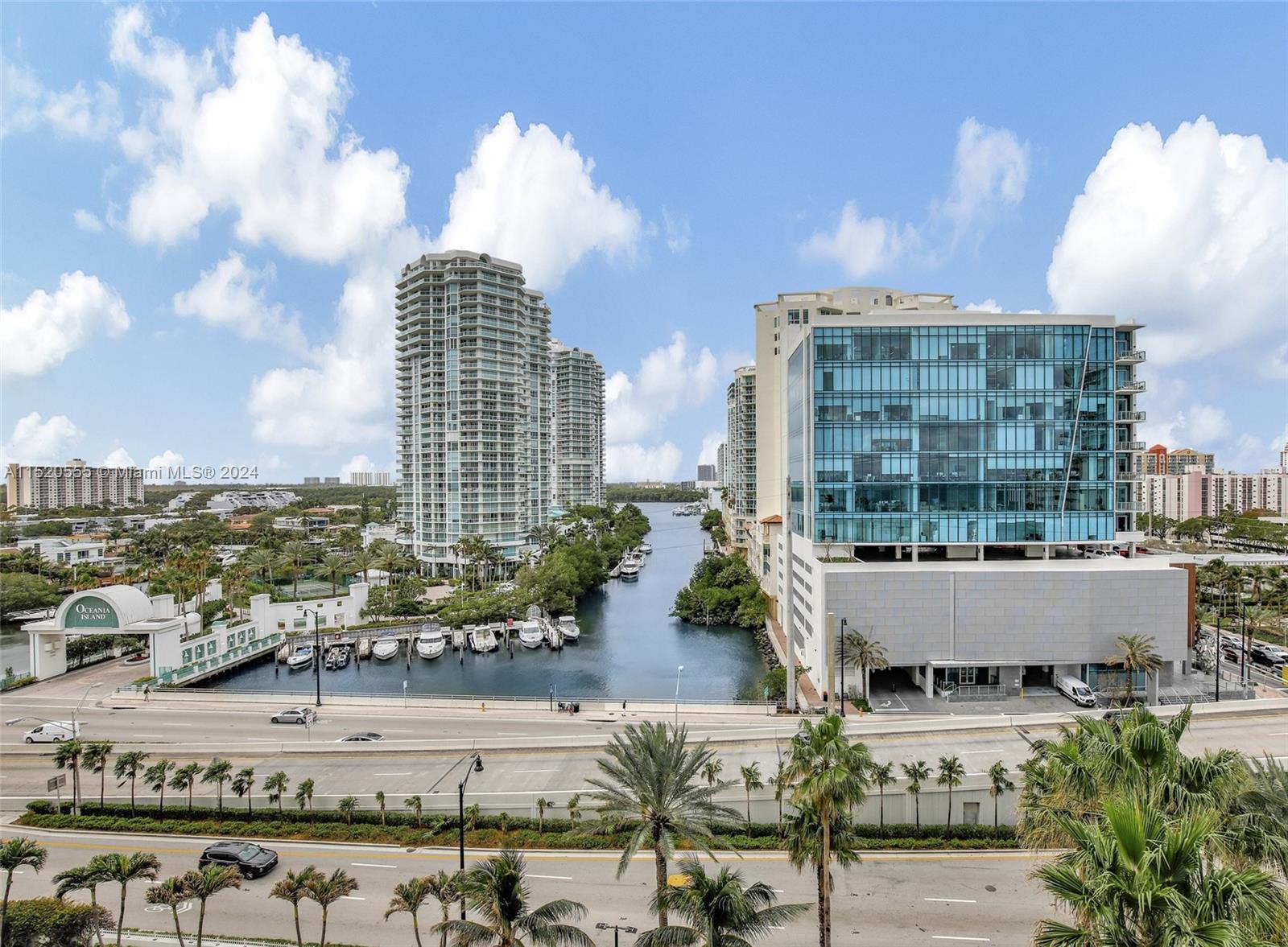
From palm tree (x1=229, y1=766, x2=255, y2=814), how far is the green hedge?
0.47 m

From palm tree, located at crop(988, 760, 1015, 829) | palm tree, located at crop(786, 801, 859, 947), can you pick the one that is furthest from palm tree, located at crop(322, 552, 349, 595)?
palm tree, located at crop(786, 801, 859, 947)

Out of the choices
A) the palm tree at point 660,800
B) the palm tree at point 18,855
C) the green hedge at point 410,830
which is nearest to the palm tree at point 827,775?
the palm tree at point 660,800

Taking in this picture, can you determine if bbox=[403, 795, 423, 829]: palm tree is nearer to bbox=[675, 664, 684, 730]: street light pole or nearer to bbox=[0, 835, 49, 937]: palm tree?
bbox=[0, 835, 49, 937]: palm tree

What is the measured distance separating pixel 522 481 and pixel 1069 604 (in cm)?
7682

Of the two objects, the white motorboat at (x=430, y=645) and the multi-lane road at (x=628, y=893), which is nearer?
the multi-lane road at (x=628, y=893)

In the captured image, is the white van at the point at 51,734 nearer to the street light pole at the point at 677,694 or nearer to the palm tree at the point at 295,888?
the palm tree at the point at 295,888

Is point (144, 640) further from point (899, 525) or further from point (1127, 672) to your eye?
point (1127, 672)

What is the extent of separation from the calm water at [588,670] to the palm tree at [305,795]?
24.7m

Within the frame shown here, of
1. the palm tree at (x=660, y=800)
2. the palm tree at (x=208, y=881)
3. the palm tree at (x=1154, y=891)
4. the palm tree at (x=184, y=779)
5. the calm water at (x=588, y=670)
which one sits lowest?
the calm water at (x=588, y=670)

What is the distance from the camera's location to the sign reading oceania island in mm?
48312

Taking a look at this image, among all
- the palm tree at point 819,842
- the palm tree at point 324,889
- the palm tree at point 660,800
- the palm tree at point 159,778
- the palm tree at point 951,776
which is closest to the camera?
the palm tree at point 819,842

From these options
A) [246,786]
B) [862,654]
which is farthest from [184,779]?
[862,654]

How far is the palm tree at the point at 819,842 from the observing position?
50.4 ft

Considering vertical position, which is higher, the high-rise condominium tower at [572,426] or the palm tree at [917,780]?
the high-rise condominium tower at [572,426]
